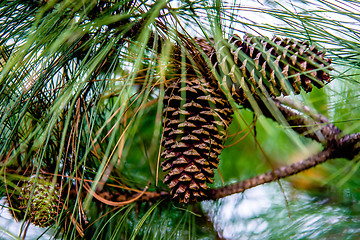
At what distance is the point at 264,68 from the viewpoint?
1.49 feet

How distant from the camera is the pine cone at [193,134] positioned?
1.58 ft

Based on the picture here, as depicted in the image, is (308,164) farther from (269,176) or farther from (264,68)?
(264,68)

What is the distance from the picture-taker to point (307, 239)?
0.64 m

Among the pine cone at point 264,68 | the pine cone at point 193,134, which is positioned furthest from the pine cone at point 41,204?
the pine cone at point 264,68

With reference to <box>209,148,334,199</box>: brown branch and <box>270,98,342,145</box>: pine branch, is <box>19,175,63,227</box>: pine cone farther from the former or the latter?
<box>270,98,342,145</box>: pine branch

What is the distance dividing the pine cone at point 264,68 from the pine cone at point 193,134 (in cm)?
4

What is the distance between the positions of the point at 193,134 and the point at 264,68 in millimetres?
145

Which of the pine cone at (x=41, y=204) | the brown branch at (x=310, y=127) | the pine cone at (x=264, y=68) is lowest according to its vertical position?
the pine cone at (x=41, y=204)

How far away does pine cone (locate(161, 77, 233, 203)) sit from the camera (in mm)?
482

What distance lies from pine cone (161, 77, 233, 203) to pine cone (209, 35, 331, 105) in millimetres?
40

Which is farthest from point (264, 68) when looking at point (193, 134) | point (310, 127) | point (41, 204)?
point (41, 204)

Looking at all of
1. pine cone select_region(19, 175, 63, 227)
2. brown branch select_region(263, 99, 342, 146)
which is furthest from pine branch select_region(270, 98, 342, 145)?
pine cone select_region(19, 175, 63, 227)

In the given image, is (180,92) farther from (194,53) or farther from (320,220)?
(320,220)

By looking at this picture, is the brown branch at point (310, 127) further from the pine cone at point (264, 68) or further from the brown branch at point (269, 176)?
the pine cone at point (264, 68)
